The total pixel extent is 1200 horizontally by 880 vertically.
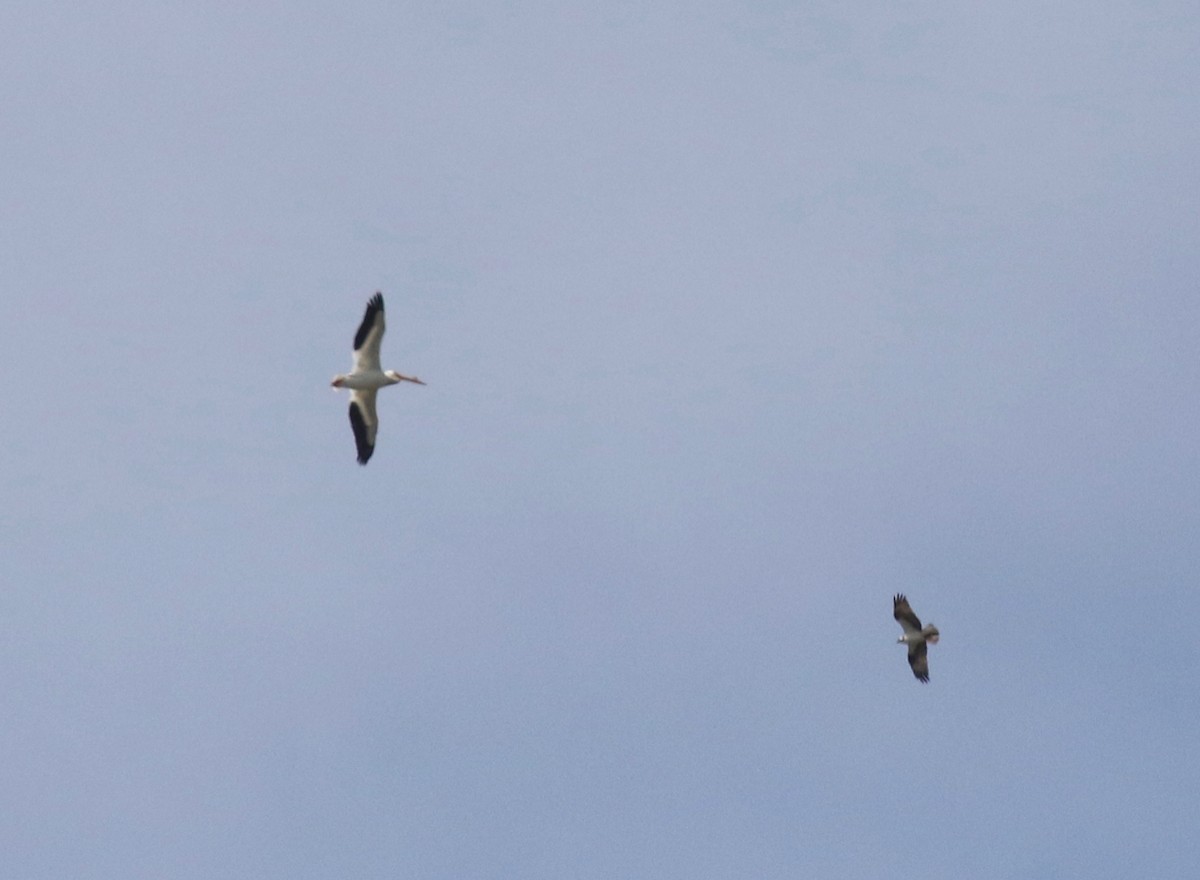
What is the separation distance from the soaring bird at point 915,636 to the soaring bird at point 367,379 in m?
17.2

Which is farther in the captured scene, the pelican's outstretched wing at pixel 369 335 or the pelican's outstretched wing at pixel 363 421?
the pelican's outstretched wing at pixel 363 421

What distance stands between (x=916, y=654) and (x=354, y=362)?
67.6 feet

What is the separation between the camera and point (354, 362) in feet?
178

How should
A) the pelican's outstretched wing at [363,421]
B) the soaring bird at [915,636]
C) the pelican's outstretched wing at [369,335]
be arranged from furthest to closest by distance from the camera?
the soaring bird at [915,636], the pelican's outstretched wing at [363,421], the pelican's outstretched wing at [369,335]

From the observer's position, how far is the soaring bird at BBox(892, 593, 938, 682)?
204 feet

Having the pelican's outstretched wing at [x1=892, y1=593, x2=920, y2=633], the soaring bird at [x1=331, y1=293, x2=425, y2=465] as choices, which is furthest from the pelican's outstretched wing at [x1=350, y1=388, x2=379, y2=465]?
the pelican's outstretched wing at [x1=892, y1=593, x2=920, y2=633]

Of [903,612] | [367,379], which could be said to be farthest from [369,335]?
[903,612]

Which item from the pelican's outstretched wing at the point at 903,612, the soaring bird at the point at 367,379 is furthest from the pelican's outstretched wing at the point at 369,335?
the pelican's outstretched wing at the point at 903,612

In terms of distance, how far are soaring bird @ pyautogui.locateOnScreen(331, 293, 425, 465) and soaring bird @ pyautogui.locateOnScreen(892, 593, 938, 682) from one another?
17.2m

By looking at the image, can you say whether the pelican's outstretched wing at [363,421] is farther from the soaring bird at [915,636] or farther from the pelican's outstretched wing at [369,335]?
the soaring bird at [915,636]

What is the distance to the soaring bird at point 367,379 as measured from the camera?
53938 millimetres

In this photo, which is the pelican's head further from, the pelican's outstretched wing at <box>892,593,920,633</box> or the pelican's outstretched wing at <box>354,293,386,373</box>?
the pelican's outstretched wing at <box>892,593,920,633</box>

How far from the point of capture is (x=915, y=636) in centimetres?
6284

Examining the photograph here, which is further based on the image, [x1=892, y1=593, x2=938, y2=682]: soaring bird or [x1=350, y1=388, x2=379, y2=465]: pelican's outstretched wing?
[x1=892, y1=593, x2=938, y2=682]: soaring bird
